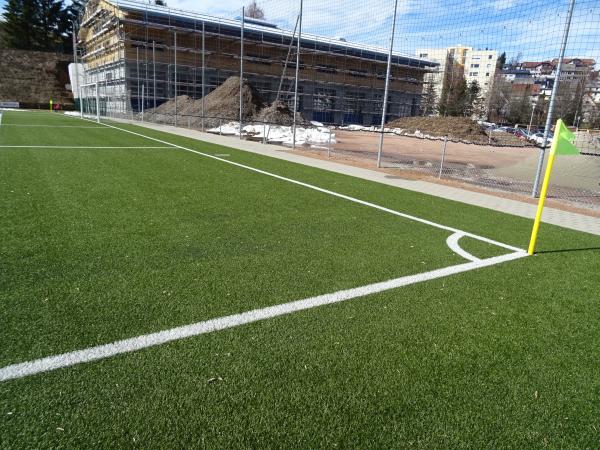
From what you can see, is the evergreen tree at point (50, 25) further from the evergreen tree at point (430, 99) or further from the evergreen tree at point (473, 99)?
the evergreen tree at point (473, 99)

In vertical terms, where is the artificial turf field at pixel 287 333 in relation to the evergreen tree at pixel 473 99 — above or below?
below

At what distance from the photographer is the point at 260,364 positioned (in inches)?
115

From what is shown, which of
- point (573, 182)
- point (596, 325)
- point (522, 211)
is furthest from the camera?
point (573, 182)

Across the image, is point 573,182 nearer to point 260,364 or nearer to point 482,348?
point 482,348

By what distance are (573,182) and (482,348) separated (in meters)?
14.1

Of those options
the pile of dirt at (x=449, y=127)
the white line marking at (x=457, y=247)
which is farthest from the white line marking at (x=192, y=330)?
the pile of dirt at (x=449, y=127)

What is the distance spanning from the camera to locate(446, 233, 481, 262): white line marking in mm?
5495

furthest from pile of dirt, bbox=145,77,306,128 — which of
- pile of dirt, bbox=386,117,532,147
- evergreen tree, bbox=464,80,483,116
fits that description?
evergreen tree, bbox=464,80,483,116

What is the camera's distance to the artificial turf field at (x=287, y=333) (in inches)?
94.3

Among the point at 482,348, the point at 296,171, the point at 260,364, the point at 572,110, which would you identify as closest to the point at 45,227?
the point at 260,364

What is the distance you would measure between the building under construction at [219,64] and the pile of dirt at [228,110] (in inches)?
79.8

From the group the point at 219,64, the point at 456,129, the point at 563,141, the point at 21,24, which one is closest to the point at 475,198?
the point at 563,141

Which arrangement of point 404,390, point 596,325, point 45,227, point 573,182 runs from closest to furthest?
point 404,390, point 596,325, point 45,227, point 573,182

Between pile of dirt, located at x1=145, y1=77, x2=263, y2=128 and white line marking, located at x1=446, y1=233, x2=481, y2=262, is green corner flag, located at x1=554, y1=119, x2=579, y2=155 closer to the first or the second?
white line marking, located at x1=446, y1=233, x2=481, y2=262
